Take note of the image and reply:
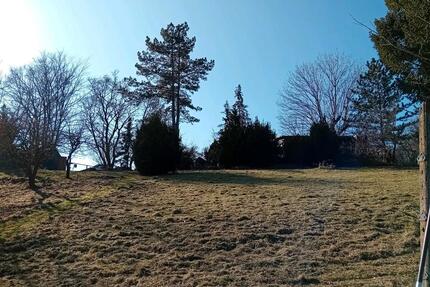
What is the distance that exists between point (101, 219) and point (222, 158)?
22.1 metres

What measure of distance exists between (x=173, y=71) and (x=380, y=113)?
1766cm

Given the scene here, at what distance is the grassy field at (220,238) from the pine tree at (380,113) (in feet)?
80.0

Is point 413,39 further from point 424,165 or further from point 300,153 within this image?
point 300,153

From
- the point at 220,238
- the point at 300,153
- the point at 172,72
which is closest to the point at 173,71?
the point at 172,72

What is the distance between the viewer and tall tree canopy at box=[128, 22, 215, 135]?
1759 inches

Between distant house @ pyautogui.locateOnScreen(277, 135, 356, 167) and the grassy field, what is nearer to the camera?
the grassy field

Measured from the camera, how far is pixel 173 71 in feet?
147

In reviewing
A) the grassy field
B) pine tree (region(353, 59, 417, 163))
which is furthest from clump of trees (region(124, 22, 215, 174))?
the grassy field

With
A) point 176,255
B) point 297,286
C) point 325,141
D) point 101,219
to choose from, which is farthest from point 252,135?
point 297,286

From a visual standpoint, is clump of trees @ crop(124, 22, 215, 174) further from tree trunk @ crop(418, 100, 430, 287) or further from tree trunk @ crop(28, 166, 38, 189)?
tree trunk @ crop(418, 100, 430, 287)

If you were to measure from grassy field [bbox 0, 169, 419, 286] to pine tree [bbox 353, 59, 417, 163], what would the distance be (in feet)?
80.0

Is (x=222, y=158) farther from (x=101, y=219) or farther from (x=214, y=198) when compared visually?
(x=101, y=219)

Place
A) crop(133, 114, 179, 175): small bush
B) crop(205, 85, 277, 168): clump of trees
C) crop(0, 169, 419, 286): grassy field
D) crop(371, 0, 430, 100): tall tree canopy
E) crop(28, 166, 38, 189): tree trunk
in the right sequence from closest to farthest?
crop(371, 0, 430, 100): tall tree canopy
crop(0, 169, 419, 286): grassy field
crop(28, 166, 38, 189): tree trunk
crop(133, 114, 179, 175): small bush
crop(205, 85, 277, 168): clump of trees

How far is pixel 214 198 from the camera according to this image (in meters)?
16.0
